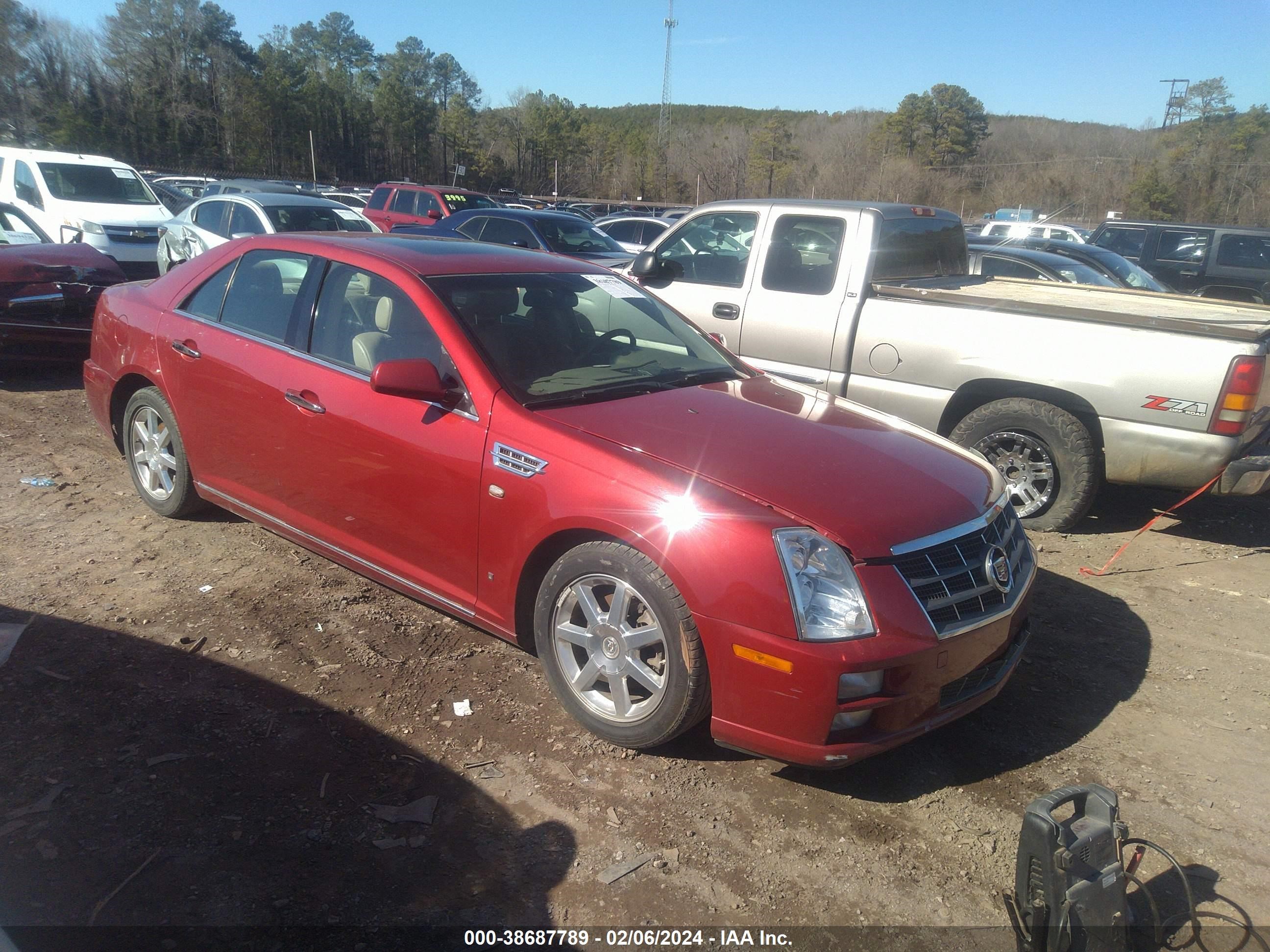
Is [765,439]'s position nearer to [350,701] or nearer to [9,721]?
[350,701]

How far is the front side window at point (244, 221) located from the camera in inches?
444

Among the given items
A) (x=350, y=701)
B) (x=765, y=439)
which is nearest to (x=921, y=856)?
(x=765, y=439)

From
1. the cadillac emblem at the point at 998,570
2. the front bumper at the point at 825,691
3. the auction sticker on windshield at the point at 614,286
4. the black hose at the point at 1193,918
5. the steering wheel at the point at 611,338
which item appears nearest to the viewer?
the black hose at the point at 1193,918

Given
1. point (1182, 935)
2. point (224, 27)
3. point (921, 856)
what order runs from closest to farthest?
point (1182, 935), point (921, 856), point (224, 27)

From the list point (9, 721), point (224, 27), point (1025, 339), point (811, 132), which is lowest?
point (9, 721)

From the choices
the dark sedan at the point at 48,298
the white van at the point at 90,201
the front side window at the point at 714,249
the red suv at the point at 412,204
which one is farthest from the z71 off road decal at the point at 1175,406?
the red suv at the point at 412,204

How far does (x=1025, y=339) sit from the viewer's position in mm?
5590

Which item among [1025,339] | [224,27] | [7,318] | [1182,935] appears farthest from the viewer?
[224,27]

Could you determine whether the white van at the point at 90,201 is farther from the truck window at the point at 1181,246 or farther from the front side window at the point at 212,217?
the truck window at the point at 1181,246

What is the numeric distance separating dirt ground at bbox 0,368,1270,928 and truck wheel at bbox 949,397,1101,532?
1.02 meters

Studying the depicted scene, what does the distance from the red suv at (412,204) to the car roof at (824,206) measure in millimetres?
11262

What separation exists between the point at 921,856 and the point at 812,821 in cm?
34

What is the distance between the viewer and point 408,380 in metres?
3.47

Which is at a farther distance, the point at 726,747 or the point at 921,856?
the point at 726,747
